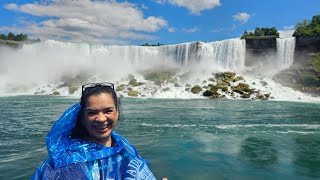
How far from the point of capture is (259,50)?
137 feet

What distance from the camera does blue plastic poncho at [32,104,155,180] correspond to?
6.30 feet

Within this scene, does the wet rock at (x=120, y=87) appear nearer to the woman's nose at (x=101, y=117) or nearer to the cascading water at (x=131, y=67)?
the cascading water at (x=131, y=67)

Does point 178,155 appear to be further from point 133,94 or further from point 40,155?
point 133,94

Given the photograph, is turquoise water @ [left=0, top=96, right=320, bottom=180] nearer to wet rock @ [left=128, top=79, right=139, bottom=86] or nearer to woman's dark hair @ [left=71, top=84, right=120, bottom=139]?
woman's dark hair @ [left=71, top=84, right=120, bottom=139]

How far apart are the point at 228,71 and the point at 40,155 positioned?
3390cm

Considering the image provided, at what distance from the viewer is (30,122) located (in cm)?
1309

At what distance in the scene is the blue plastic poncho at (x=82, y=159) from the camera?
75.5 inches

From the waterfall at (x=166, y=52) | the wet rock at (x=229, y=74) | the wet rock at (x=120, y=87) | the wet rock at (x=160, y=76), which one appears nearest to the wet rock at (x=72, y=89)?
the wet rock at (x=120, y=87)

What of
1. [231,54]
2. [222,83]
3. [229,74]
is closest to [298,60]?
[231,54]

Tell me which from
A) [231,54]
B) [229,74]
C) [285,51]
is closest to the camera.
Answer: [229,74]

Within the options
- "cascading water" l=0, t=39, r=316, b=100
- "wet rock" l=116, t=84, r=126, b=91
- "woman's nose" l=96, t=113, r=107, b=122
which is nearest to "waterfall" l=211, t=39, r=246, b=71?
"cascading water" l=0, t=39, r=316, b=100

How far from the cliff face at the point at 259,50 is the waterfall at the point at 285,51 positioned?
2.20ft

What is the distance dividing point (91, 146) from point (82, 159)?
115 millimetres

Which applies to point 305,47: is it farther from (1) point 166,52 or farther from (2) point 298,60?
(1) point 166,52
